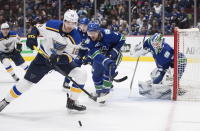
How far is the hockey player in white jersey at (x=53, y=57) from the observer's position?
3.97m

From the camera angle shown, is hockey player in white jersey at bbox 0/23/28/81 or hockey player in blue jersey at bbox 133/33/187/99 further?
hockey player in white jersey at bbox 0/23/28/81

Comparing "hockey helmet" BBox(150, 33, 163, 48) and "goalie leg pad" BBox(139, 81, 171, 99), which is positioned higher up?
"hockey helmet" BBox(150, 33, 163, 48)

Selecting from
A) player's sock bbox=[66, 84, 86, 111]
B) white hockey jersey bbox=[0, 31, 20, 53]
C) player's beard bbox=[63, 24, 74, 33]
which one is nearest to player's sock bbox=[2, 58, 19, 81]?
white hockey jersey bbox=[0, 31, 20, 53]

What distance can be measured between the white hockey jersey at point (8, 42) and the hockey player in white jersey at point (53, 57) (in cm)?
275

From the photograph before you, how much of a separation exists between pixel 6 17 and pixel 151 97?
7081 mm

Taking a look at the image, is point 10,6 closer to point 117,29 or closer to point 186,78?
point 117,29

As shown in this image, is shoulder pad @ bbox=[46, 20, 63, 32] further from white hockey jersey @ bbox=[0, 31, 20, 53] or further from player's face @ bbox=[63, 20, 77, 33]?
white hockey jersey @ bbox=[0, 31, 20, 53]

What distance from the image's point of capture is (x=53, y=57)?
3904mm

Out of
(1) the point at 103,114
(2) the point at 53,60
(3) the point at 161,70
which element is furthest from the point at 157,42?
(2) the point at 53,60

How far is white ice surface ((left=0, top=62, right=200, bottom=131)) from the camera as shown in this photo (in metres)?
3.54

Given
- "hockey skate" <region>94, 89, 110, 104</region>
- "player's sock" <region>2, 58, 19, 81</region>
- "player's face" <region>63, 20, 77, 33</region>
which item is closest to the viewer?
"player's face" <region>63, 20, 77, 33</region>

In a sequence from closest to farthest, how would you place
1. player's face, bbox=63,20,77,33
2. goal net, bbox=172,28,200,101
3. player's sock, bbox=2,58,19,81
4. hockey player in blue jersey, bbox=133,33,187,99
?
player's face, bbox=63,20,77,33 → goal net, bbox=172,28,200,101 → hockey player in blue jersey, bbox=133,33,187,99 → player's sock, bbox=2,58,19,81

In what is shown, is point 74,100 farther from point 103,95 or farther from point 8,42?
point 8,42

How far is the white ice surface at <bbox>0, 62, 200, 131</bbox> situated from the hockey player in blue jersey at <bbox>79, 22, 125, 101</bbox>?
234mm
